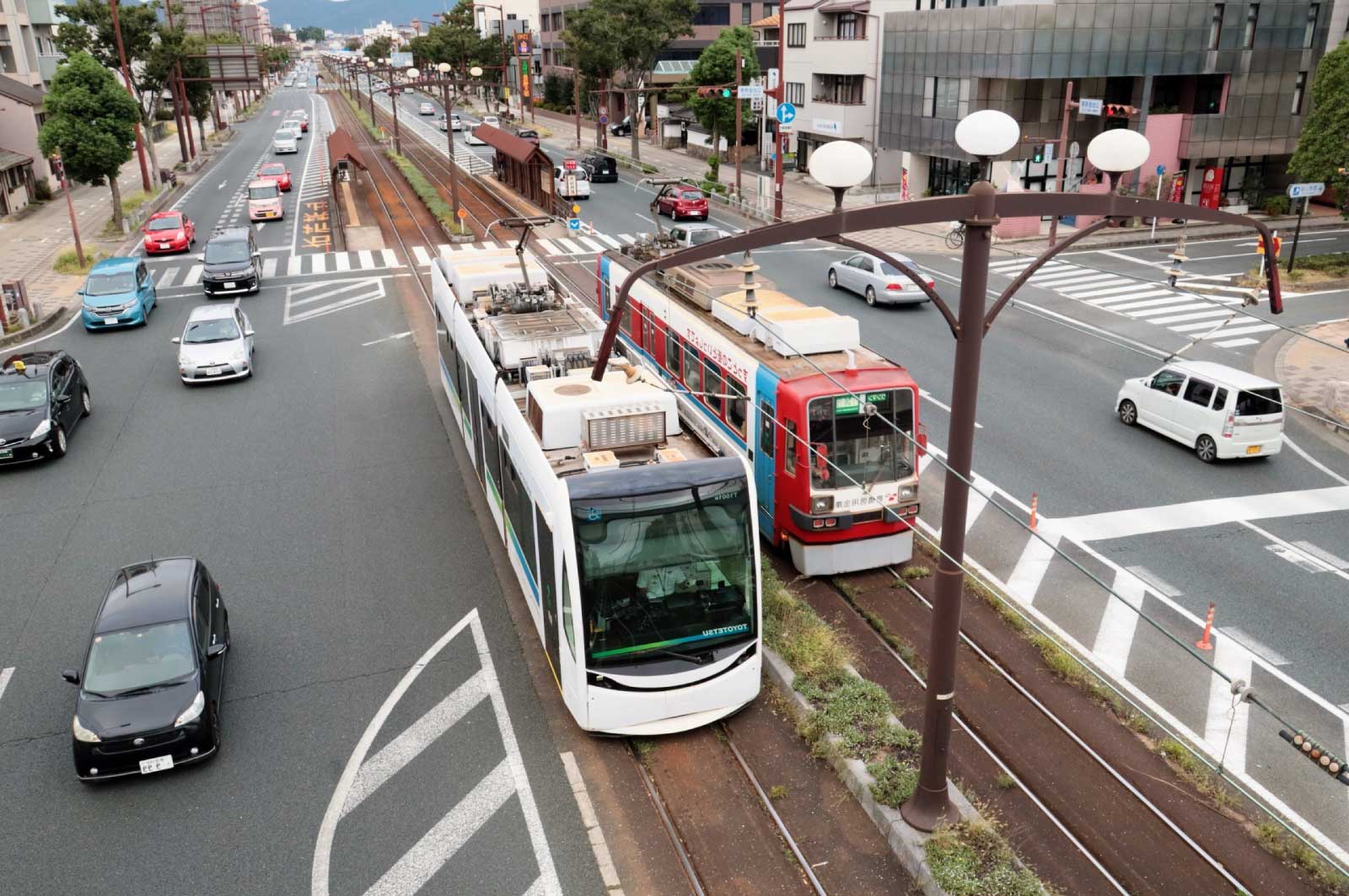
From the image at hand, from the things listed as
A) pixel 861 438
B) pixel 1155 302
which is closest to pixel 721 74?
pixel 1155 302

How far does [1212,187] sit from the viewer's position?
45.6 metres

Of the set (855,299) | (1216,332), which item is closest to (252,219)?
(855,299)

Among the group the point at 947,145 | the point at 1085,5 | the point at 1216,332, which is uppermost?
the point at 1085,5

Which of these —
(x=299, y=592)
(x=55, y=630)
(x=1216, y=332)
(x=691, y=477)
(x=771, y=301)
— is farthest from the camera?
(x=1216, y=332)

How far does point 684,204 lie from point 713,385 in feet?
104

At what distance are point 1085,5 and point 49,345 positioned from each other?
39931 millimetres

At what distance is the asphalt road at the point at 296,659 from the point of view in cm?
987

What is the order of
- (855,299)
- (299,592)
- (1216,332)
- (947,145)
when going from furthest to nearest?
1. (947,145)
2. (855,299)
3. (1216,332)
4. (299,592)

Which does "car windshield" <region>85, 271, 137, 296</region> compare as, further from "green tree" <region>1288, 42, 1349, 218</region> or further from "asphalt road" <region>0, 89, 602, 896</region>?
"green tree" <region>1288, 42, 1349, 218</region>

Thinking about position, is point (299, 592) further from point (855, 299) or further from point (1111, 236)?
point (1111, 236)

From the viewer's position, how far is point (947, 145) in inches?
1848

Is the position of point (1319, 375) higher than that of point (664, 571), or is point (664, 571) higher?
point (664, 571)

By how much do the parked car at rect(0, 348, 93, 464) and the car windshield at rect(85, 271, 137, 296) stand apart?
8.27 m

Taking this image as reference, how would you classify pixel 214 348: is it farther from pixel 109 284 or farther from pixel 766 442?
pixel 766 442
